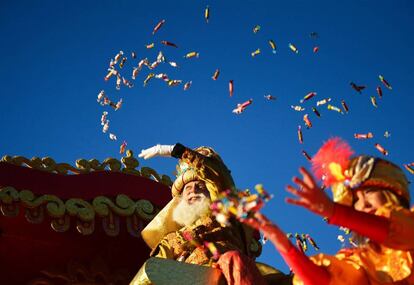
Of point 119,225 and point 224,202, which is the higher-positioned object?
point 119,225

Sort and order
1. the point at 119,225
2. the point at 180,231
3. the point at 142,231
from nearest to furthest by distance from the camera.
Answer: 1. the point at 180,231
2. the point at 142,231
3. the point at 119,225

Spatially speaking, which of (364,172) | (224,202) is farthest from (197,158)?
(224,202)

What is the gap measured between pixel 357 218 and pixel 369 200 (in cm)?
35

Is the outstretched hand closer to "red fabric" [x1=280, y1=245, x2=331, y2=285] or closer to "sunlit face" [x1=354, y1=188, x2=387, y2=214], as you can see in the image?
"red fabric" [x1=280, y1=245, x2=331, y2=285]

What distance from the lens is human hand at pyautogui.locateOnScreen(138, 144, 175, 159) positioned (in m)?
5.92

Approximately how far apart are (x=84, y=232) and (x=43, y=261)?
50 cm

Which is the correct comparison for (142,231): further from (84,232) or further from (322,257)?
(322,257)

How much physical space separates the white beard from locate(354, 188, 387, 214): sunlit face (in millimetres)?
2463

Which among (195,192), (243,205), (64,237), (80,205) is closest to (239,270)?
(195,192)

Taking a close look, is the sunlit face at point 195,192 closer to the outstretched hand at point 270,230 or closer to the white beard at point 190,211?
A: the white beard at point 190,211

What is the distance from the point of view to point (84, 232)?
6.10 m

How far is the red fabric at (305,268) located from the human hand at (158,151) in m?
2.95

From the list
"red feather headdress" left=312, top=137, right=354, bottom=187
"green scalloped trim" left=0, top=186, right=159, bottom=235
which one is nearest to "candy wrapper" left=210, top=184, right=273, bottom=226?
"red feather headdress" left=312, top=137, right=354, bottom=187

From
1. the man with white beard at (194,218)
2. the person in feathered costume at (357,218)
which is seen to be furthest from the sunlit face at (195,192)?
the person in feathered costume at (357,218)
